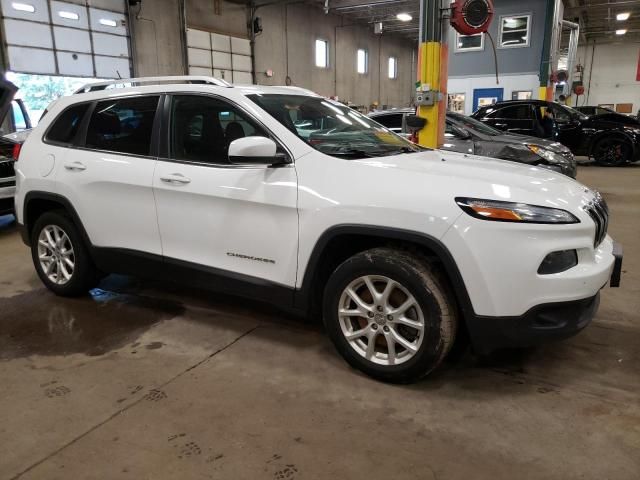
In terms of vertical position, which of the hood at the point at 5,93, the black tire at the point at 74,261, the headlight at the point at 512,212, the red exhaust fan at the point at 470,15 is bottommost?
the black tire at the point at 74,261

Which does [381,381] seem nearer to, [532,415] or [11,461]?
[532,415]

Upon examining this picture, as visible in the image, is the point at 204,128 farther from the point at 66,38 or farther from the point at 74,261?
the point at 66,38

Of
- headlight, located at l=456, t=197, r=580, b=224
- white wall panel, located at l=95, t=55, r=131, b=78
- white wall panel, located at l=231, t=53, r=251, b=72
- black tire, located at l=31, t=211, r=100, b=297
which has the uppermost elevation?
white wall panel, located at l=231, t=53, r=251, b=72

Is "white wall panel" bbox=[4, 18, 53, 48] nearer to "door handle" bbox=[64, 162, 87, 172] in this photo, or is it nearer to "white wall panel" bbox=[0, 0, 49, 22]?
"white wall panel" bbox=[0, 0, 49, 22]

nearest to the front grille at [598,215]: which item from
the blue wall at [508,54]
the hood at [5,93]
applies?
the hood at [5,93]

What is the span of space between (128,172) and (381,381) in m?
2.07

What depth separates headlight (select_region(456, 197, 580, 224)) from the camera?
2.30 metres

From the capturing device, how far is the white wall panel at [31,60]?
39.5 ft

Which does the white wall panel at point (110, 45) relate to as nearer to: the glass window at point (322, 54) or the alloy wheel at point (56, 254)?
the glass window at point (322, 54)

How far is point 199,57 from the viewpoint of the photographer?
16406 millimetres

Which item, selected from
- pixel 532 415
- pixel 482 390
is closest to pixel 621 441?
pixel 532 415

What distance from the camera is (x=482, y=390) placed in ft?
8.66

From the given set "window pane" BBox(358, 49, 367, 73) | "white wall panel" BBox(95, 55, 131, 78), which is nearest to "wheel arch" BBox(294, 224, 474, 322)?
"white wall panel" BBox(95, 55, 131, 78)

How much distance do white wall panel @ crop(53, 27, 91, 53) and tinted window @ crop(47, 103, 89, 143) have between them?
10.8 meters
